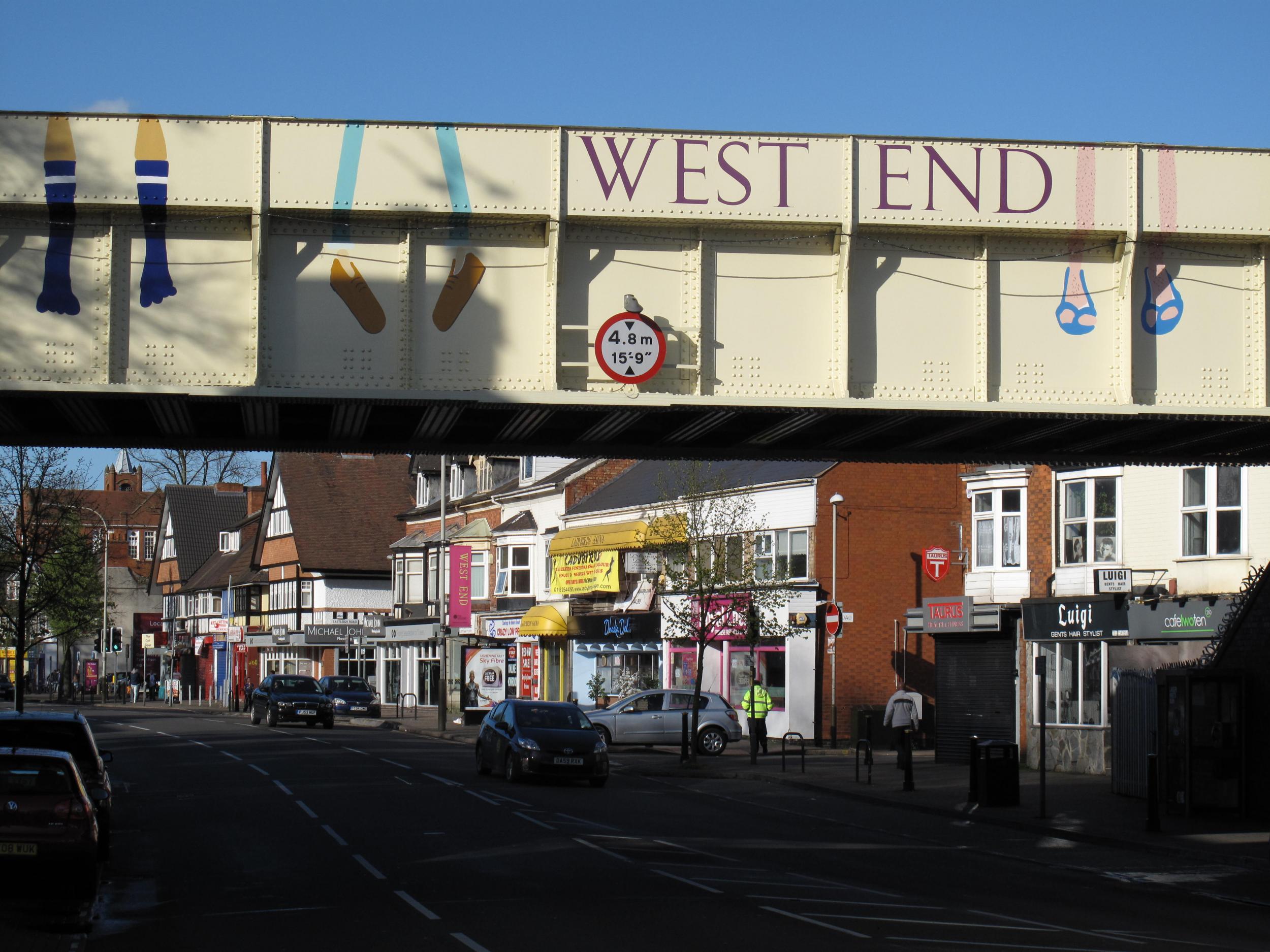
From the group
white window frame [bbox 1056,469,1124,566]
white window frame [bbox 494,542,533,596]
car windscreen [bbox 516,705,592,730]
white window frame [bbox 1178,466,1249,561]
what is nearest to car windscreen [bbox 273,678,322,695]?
white window frame [bbox 494,542,533,596]

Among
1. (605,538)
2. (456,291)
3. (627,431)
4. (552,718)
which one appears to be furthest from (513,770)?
(605,538)

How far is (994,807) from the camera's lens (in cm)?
2412

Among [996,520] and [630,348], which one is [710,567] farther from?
[630,348]

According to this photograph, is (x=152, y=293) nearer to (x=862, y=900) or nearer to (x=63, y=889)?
(x=63, y=889)

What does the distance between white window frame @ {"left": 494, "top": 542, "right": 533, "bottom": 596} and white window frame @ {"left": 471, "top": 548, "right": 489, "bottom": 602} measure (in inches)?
63.0

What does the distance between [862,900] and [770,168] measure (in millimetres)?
6878

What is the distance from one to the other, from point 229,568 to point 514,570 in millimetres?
40188

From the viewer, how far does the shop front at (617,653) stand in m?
47.8

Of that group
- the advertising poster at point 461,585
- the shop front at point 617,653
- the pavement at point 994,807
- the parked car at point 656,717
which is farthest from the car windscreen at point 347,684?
the parked car at point 656,717

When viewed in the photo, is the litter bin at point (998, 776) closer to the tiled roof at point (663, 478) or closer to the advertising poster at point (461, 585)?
the tiled roof at point (663, 478)

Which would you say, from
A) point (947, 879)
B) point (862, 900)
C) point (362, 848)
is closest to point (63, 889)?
point (362, 848)

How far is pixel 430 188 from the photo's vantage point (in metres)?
13.6

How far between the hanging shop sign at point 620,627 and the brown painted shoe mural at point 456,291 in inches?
1254

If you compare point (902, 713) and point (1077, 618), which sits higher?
point (1077, 618)
